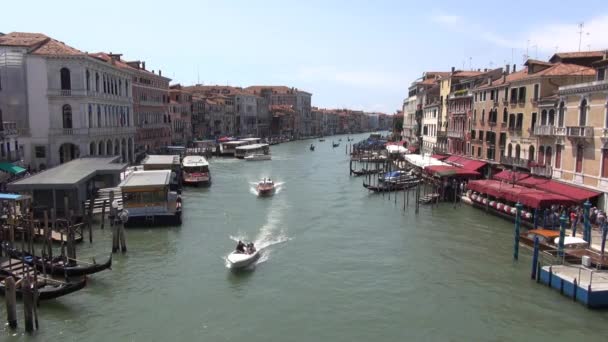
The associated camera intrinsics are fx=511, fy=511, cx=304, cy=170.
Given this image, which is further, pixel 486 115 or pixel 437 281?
pixel 486 115

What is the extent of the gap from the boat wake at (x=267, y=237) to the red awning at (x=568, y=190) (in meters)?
13.7

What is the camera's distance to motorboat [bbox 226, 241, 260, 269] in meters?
18.8

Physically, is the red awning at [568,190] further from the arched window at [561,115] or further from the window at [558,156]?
the arched window at [561,115]

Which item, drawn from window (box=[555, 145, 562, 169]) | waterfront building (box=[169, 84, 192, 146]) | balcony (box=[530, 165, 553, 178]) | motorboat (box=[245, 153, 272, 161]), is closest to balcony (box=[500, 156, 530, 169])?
balcony (box=[530, 165, 553, 178])

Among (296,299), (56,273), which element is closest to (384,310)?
(296,299)

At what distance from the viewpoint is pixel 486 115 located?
A: 37.7 m

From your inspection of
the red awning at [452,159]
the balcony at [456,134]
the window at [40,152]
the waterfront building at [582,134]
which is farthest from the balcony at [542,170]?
the window at [40,152]

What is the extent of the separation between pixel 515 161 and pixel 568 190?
7.04m

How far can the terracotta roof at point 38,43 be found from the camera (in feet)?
109

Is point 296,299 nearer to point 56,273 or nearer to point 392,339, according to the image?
point 392,339

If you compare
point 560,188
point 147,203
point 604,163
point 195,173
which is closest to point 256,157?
point 195,173

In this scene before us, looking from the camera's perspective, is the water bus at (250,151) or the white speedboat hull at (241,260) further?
the water bus at (250,151)

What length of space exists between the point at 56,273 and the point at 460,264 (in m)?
14.8

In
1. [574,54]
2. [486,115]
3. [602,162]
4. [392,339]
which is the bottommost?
[392,339]
